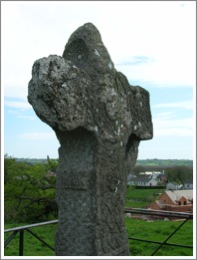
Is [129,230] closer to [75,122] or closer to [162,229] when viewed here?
[162,229]

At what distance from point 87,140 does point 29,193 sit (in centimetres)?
1298

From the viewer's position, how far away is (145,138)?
4.54 metres

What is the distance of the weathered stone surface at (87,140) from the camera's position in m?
3.62

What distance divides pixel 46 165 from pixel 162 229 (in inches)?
298

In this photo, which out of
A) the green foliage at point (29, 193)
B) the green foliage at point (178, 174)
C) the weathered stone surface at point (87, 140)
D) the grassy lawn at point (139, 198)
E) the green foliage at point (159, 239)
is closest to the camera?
the weathered stone surface at point (87, 140)

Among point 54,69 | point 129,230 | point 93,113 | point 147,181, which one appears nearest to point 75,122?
point 93,113

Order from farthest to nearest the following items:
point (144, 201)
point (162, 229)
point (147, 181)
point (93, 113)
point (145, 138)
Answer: point (147, 181)
point (144, 201)
point (162, 229)
point (145, 138)
point (93, 113)

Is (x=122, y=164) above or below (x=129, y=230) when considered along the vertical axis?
above

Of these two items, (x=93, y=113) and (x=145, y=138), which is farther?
(x=145, y=138)

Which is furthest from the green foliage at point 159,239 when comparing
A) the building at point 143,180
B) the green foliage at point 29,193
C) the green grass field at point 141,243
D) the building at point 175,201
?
the building at point 143,180

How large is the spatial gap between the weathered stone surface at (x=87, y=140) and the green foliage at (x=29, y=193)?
38.9 ft

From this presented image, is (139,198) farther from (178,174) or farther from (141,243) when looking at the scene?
(141,243)

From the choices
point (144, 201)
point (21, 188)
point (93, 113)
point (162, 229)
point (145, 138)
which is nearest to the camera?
point (93, 113)

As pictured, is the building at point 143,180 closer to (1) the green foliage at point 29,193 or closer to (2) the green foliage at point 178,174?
(2) the green foliage at point 178,174
